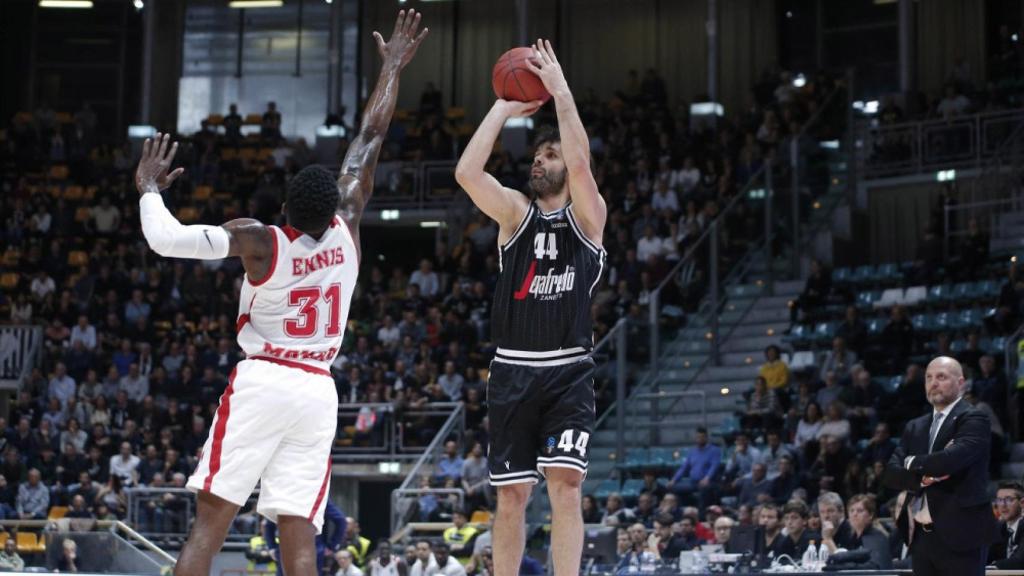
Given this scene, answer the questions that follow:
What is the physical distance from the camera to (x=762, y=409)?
18656 millimetres

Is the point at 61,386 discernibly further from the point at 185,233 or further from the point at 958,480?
the point at 185,233

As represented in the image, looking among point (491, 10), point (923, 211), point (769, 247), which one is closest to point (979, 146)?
point (923, 211)

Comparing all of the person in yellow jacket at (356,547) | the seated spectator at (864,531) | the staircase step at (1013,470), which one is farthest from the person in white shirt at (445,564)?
the staircase step at (1013,470)

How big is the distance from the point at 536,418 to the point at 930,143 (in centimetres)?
1786

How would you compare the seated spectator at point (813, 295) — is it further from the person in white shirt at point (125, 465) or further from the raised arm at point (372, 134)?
the raised arm at point (372, 134)

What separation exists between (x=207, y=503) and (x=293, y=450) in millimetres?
429

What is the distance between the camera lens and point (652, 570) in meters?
14.1

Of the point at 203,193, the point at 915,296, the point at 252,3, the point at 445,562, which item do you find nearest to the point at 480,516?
the point at 445,562

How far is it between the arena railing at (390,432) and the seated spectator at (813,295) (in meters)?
5.08

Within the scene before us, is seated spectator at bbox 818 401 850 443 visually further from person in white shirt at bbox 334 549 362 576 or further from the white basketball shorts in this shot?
the white basketball shorts

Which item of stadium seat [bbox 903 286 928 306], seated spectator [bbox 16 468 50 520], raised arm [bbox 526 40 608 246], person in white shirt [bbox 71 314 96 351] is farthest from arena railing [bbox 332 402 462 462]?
raised arm [bbox 526 40 608 246]

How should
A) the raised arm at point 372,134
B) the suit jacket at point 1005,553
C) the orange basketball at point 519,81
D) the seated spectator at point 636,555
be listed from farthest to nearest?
the seated spectator at point 636,555
the suit jacket at point 1005,553
the orange basketball at point 519,81
the raised arm at point 372,134

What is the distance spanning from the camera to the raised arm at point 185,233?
613cm

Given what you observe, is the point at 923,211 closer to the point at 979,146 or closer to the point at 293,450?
the point at 979,146
